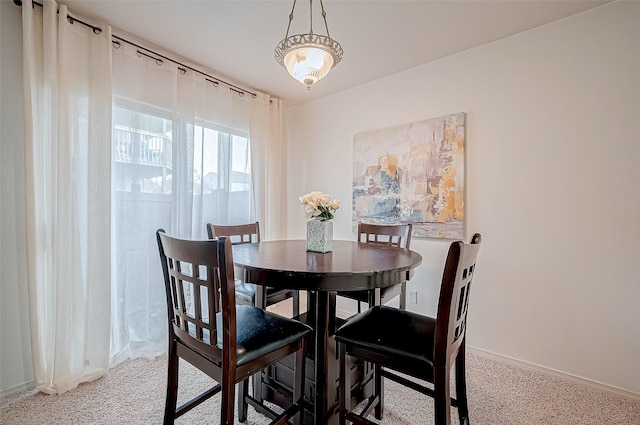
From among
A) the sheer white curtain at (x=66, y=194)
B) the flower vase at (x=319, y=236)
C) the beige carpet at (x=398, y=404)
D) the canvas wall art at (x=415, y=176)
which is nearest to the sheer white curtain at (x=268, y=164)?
the canvas wall art at (x=415, y=176)

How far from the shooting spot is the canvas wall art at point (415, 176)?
2.37 m

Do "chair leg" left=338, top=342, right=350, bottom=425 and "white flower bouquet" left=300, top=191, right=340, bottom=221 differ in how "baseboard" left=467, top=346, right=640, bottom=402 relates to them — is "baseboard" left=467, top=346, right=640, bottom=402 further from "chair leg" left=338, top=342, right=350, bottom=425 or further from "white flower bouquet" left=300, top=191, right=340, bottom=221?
"white flower bouquet" left=300, top=191, right=340, bottom=221

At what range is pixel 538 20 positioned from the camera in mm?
1992

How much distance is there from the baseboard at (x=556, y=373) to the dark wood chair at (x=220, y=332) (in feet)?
5.29

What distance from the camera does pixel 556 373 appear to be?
197 cm

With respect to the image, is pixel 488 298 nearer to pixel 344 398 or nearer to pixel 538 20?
pixel 344 398

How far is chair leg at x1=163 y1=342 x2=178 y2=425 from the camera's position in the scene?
1273mm

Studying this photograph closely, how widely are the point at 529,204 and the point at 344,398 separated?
182 cm

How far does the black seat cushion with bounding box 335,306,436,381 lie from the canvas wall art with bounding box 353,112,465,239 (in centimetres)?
126

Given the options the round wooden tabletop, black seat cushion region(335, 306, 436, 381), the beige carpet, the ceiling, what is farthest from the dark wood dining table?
the ceiling

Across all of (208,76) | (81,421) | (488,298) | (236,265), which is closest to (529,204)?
(488,298)

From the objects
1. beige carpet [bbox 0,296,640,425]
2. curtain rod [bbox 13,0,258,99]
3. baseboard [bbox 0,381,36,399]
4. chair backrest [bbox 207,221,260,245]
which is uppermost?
curtain rod [bbox 13,0,258,99]

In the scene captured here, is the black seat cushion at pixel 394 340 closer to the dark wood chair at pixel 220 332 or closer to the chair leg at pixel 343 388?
the chair leg at pixel 343 388

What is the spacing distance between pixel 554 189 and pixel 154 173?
9.59 ft
